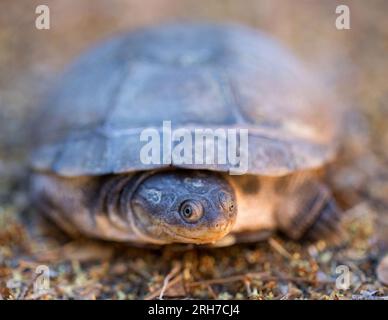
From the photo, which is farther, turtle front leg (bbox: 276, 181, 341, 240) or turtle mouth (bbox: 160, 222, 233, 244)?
turtle front leg (bbox: 276, 181, 341, 240)

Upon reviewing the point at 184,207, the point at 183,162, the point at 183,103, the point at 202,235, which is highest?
the point at 183,103

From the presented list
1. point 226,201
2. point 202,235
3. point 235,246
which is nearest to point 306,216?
point 235,246

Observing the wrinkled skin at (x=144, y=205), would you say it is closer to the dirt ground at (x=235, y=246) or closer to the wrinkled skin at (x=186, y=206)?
the wrinkled skin at (x=186, y=206)

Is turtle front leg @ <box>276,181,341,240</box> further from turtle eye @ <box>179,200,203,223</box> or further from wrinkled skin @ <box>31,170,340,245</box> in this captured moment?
turtle eye @ <box>179,200,203,223</box>

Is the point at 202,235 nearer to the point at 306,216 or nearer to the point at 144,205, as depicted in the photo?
the point at 144,205

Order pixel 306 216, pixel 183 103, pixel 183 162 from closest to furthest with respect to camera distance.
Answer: pixel 183 162 → pixel 183 103 → pixel 306 216

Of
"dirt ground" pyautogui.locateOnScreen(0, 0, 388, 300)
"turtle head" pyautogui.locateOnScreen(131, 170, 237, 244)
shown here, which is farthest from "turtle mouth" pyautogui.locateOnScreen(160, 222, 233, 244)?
"dirt ground" pyautogui.locateOnScreen(0, 0, 388, 300)
